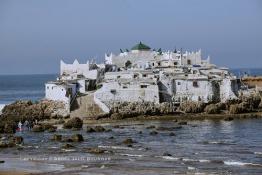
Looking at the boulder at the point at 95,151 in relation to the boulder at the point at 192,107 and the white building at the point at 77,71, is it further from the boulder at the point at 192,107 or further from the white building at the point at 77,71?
the white building at the point at 77,71

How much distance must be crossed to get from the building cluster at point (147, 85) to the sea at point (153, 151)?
5.85 m

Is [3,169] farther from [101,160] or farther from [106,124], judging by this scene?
[106,124]

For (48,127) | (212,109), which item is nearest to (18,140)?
(48,127)

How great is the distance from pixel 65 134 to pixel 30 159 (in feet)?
38.4

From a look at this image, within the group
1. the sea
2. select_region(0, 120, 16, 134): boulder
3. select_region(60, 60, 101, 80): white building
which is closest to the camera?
the sea

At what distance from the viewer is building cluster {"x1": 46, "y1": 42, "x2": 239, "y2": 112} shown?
60281mm

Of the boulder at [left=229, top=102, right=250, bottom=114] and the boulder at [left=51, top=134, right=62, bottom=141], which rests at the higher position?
the boulder at [left=229, top=102, right=250, bottom=114]

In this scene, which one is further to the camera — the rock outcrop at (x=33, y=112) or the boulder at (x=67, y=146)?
the rock outcrop at (x=33, y=112)

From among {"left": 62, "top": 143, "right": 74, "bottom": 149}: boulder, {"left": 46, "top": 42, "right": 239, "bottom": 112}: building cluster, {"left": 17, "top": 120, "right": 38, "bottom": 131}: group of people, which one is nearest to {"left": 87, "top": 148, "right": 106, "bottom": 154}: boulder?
{"left": 62, "top": 143, "right": 74, "bottom": 149}: boulder

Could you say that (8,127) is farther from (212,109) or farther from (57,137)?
(212,109)

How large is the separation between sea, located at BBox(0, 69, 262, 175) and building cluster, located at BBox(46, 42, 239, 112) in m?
5.85

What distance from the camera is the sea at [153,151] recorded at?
3384 centimetres

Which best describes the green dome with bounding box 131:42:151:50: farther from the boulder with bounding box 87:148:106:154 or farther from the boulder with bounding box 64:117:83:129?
the boulder with bounding box 87:148:106:154

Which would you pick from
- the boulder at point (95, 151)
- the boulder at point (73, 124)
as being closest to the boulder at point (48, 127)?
the boulder at point (73, 124)
